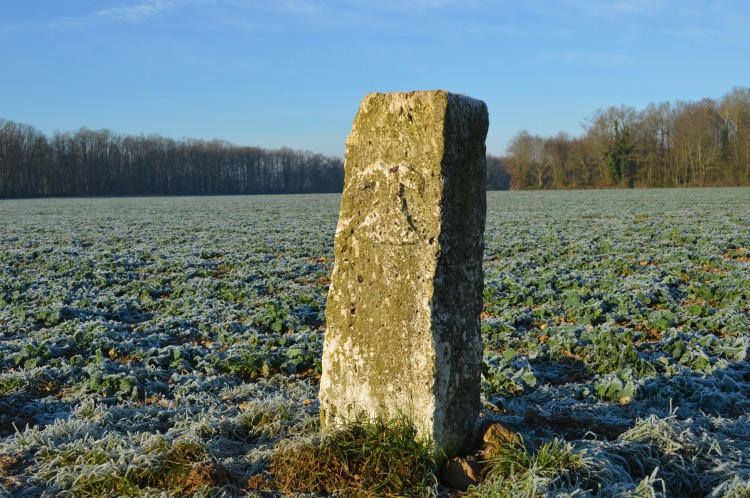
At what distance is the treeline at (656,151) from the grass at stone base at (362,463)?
8902 centimetres

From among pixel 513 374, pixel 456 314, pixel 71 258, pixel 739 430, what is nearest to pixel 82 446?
pixel 456 314

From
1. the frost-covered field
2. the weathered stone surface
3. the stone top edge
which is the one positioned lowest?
the frost-covered field

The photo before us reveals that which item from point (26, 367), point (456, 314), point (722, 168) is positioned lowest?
point (26, 367)

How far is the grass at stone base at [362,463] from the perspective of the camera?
4.11 metres

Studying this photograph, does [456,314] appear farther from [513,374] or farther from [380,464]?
[513,374]

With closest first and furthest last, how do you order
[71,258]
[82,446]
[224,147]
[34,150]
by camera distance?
[82,446] < [71,258] < [34,150] < [224,147]

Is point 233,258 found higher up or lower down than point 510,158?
lower down

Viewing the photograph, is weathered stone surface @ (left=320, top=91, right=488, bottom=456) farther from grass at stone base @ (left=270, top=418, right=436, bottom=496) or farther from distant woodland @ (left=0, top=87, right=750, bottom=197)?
distant woodland @ (left=0, top=87, right=750, bottom=197)

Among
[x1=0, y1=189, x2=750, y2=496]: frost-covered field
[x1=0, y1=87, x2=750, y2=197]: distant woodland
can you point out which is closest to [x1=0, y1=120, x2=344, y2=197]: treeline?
[x1=0, y1=87, x2=750, y2=197]: distant woodland

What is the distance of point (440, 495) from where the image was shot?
4.08 metres

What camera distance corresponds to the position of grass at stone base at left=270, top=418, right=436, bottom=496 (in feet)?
13.5

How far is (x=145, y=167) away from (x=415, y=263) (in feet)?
434

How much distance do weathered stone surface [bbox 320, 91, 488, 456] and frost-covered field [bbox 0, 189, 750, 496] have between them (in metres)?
0.81

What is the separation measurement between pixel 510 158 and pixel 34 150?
9308cm
